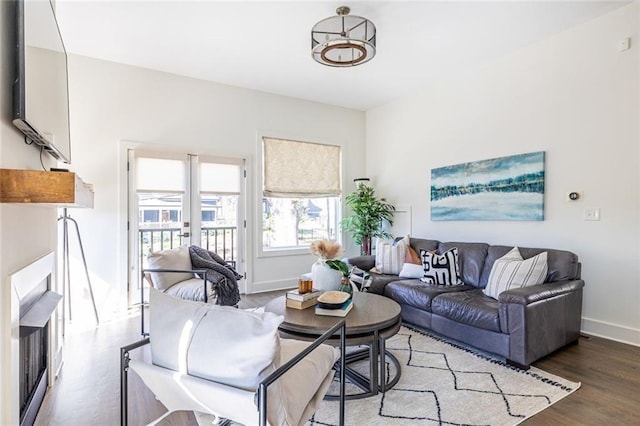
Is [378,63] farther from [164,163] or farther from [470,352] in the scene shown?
[470,352]

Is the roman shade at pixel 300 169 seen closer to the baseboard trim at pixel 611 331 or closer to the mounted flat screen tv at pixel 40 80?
the mounted flat screen tv at pixel 40 80

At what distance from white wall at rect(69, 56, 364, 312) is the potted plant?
0.97 meters

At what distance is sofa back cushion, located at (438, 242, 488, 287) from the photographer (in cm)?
354

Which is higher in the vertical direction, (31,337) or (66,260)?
(66,260)

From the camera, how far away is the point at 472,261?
361 centimetres

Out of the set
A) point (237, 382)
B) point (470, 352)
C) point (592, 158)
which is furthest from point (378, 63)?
point (237, 382)

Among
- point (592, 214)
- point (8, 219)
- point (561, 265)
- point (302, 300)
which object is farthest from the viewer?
point (592, 214)

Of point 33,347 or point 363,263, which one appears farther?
point 363,263

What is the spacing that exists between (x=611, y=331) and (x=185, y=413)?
359cm

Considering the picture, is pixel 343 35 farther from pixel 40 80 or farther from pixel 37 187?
pixel 37 187

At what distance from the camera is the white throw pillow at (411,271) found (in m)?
3.75

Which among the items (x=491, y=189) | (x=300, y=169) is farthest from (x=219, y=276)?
(x=491, y=189)

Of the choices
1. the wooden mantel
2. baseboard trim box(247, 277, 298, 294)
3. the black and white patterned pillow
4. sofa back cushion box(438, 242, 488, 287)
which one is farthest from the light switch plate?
the wooden mantel

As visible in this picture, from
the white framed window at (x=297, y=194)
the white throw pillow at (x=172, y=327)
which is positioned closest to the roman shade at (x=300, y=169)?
the white framed window at (x=297, y=194)
